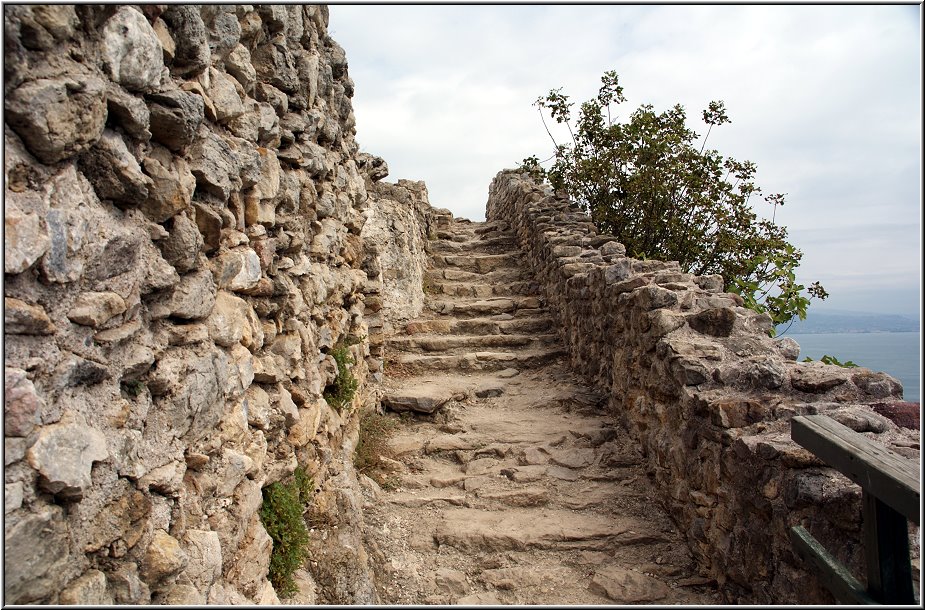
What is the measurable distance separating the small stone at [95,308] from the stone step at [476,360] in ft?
18.2

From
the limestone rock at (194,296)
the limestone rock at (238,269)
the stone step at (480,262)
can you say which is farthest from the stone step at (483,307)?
the limestone rock at (194,296)

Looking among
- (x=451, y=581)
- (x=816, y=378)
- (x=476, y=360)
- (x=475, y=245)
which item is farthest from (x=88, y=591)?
(x=475, y=245)

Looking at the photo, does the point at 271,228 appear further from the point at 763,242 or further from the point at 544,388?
the point at 763,242

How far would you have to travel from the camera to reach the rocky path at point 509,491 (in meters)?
3.96

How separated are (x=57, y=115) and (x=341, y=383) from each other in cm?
344

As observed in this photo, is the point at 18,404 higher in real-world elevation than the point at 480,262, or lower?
lower

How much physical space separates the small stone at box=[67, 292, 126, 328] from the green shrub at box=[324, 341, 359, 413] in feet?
9.34

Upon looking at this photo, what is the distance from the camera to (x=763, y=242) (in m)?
8.88

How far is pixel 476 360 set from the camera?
7520 mm

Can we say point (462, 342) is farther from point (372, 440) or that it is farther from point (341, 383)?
point (341, 383)

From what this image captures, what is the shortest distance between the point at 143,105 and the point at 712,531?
151 inches

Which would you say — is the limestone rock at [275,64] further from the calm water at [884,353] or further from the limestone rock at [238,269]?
the calm water at [884,353]

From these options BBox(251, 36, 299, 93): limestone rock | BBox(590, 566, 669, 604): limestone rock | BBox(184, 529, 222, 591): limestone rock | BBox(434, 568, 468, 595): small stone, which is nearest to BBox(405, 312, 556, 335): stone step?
BBox(434, 568, 468, 595): small stone

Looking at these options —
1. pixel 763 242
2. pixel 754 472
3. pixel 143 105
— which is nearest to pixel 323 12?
pixel 143 105
